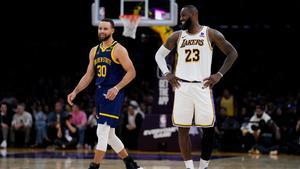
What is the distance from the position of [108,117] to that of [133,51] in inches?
713

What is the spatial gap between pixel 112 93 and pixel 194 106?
112 centimetres

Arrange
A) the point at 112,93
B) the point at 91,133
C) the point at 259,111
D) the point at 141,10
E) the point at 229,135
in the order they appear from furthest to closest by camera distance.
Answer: the point at 91,133, the point at 229,135, the point at 259,111, the point at 141,10, the point at 112,93

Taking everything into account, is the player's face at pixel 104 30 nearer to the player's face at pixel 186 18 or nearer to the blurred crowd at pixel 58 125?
the player's face at pixel 186 18

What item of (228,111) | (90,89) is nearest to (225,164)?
(228,111)

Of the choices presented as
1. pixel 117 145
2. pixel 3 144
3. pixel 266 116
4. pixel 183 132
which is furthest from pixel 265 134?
pixel 183 132

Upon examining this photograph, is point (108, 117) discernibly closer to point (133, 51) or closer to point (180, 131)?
point (180, 131)

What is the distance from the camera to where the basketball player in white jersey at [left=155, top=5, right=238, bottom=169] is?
9.09 m

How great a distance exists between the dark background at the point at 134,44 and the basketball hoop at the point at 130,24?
882 centimetres

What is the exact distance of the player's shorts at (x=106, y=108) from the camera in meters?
9.45

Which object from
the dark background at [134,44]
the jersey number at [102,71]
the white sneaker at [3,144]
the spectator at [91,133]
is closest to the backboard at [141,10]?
the spectator at [91,133]

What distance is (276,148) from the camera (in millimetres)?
17078

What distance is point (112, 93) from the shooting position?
9359 millimetres

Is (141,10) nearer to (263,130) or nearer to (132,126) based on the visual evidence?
(132,126)

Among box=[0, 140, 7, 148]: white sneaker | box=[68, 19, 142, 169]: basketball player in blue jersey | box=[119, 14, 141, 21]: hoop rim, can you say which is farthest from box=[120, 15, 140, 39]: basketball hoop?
box=[68, 19, 142, 169]: basketball player in blue jersey
